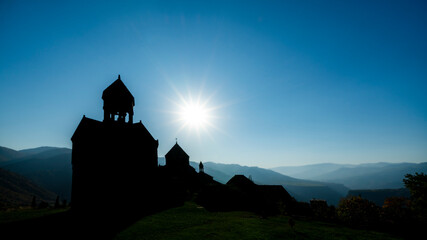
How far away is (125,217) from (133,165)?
7480mm

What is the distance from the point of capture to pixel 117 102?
25.6 metres

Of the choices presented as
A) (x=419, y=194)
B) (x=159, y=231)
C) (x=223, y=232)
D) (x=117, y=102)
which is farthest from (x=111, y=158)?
(x=419, y=194)

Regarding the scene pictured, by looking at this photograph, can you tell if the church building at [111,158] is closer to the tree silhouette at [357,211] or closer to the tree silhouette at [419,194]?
the tree silhouette at [357,211]

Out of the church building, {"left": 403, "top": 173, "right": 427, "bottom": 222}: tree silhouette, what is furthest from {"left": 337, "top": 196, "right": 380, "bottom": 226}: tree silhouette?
the church building

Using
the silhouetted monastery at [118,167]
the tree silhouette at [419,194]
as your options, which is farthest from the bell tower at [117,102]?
the tree silhouette at [419,194]

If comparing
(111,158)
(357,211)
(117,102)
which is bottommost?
(357,211)

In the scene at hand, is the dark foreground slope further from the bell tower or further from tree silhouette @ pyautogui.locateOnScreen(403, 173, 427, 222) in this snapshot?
the bell tower

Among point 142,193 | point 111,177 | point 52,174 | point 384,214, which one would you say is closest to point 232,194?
point 142,193

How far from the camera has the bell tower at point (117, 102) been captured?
25.4 m

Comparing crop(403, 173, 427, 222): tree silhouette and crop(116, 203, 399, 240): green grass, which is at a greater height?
crop(403, 173, 427, 222): tree silhouette

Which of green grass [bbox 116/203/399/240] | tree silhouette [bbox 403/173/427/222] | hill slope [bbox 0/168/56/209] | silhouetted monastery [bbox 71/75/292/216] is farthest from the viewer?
hill slope [bbox 0/168/56/209]

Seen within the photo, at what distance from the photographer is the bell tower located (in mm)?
25406

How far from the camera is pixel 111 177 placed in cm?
2405

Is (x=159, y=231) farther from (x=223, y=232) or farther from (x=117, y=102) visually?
(x=117, y=102)
